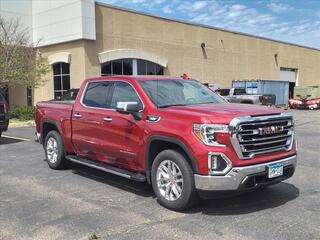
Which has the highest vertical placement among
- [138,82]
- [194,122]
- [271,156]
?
[138,82]

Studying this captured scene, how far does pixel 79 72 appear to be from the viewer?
28.3 meters

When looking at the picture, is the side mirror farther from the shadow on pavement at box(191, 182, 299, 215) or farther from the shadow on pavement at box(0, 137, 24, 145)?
the shadow on pavement at box(0, 137, 24, 145)

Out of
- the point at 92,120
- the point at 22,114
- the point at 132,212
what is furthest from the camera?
the point at 22,114

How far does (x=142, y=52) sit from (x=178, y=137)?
25.7 metres

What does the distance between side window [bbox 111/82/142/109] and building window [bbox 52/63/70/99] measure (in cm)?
2240

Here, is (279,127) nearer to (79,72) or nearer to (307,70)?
(79,72)

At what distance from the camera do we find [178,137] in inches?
242

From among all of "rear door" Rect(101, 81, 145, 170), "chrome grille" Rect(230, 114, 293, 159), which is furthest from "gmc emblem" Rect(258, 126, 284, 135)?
"rear door" Rect(101, 81, 145, 170)

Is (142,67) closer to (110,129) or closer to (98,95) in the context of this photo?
(98,95)

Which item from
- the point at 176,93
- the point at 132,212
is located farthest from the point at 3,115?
the point at 132,212

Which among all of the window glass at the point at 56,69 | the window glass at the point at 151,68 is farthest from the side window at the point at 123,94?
the window glass at the point at 151,68

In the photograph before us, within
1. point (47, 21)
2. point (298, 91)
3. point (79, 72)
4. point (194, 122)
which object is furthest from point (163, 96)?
point (298, 91)

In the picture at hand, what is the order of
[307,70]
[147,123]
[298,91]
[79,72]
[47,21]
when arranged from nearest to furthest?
[147,123] < [79,72] < [47,21] < [298,91] < [307,70]

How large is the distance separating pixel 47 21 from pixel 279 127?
26154mm
